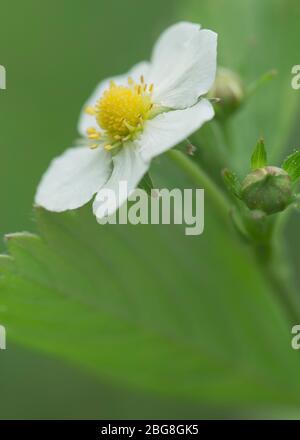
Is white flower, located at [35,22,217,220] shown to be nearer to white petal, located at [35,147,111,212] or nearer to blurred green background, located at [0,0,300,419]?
white petal, located at [35,147,111,212]

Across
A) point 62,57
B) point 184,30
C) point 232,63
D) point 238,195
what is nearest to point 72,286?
point 238,195

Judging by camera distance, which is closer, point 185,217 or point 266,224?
point 266,224

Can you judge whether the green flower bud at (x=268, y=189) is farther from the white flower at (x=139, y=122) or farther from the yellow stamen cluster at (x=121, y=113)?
the yellow stamen cluster at (x=121, y=113)

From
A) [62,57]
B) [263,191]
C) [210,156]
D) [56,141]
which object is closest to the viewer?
[263,191]

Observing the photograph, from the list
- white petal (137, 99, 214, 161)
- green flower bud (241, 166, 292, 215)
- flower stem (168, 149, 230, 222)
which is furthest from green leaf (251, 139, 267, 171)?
flower stem (168, 149, 230, 222)

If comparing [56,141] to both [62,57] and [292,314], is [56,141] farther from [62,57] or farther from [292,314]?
[292,314]

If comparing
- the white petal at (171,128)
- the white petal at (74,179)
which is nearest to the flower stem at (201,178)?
the white petal at (171,128)

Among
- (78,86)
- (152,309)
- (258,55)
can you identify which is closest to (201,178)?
(152,309)
